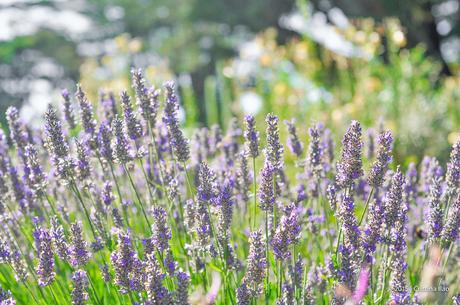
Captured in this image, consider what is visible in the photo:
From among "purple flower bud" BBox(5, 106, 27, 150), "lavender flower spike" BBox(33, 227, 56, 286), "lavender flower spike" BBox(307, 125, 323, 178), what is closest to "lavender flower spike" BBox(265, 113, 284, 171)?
"lavender flower spike" BBox(307, 125, 323, 178)

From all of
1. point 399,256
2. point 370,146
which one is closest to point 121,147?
point 399,256

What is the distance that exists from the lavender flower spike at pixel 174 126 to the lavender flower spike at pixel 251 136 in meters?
0.27

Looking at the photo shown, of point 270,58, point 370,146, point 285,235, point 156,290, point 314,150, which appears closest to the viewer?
point 156,290

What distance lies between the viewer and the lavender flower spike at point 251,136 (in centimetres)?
249

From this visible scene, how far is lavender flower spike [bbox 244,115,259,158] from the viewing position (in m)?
2.49

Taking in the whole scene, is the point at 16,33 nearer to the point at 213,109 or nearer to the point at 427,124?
the point at 213,109

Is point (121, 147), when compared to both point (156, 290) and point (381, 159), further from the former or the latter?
point (381, 159)

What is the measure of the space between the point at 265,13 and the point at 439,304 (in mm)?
19879

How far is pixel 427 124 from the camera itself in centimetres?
782

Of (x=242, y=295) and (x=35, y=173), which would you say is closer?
(x=242, y=295)

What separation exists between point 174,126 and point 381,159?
0.88 metres

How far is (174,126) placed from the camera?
2602 millimetres

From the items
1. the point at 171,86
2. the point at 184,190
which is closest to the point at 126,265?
the point at 171,86

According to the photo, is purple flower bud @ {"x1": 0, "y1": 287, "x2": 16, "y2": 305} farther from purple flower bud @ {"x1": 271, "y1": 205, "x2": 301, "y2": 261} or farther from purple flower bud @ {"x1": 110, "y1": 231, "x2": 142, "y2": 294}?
purple flower bud @ {"x1": 271, "y1": 205, "x2": 301, "y2": 261}
